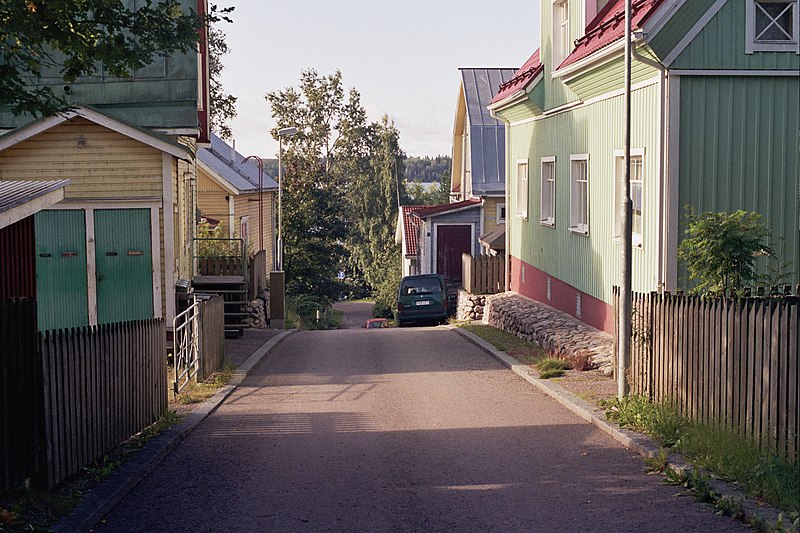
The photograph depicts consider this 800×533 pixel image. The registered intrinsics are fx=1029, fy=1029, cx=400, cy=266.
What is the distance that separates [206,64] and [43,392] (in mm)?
15051

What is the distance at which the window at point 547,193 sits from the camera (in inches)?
920

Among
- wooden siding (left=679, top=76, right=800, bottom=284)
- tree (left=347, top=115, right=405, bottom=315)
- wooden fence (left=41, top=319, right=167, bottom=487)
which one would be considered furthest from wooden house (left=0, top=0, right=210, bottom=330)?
tree (left=347, top=115, right=405, bottom=315)

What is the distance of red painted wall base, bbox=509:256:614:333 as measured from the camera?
1838 cm

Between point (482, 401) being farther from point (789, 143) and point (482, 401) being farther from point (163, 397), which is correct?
point (789, 143)

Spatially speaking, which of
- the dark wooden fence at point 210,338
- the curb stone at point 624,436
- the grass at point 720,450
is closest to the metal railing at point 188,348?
the dark wooden fence at point 210,338

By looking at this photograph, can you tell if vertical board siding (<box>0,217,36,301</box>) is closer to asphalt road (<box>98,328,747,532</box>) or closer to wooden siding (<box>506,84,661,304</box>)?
asphalt road (<box>98,328,747,532</box>)

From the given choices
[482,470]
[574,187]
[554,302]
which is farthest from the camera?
[554,302]

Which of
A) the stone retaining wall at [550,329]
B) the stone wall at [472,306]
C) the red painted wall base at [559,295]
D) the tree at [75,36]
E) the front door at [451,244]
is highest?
the tree at [75,36]

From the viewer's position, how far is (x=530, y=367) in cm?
1636

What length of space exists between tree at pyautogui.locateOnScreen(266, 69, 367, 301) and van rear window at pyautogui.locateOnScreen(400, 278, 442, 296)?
738 inches

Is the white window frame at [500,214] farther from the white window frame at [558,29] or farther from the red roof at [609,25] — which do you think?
the red roof at [609,25]

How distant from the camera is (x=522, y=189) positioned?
27.4 m

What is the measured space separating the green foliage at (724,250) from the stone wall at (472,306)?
20093 millimetres

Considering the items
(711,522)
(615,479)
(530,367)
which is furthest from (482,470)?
(530,367)
